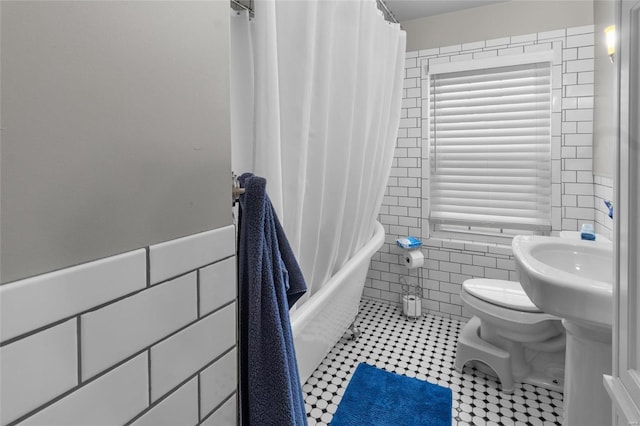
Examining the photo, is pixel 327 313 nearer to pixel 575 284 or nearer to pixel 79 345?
pixel 575 284

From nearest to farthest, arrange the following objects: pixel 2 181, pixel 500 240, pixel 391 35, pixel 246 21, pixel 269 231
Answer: pixel 2 181 < pixel 269 231 < pixel 246 21 < pixel 391 35 < pixel 500 240

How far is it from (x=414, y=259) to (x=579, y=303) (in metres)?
1.76

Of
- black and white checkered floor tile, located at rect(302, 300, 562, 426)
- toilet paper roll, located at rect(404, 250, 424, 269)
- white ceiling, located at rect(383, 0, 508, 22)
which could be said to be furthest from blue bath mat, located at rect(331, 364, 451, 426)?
white ceiling, located at rect(383, 0, 508, 22)

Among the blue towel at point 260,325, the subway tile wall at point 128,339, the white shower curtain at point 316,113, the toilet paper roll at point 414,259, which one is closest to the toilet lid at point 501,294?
the toilet paper roll at point 414,259

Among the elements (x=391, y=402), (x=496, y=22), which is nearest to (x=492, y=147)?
(x=496, y=22)

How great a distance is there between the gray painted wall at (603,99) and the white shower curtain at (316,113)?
1.23m

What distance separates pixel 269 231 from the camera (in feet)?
2.82

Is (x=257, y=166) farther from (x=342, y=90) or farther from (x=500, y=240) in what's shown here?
(x=500, y=240)

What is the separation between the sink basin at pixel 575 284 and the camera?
1.19 metres

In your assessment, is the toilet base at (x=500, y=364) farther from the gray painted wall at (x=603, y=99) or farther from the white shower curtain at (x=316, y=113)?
the gray painted wall at (x=603, y=99)

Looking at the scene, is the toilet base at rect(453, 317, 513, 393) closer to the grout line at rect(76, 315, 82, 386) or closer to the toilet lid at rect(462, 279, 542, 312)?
the toilet lid at rect(462, 279, 542, 312)

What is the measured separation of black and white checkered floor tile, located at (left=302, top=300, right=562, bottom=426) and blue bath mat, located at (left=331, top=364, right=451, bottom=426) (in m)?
0.06

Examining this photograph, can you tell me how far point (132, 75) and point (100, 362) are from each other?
39 cm

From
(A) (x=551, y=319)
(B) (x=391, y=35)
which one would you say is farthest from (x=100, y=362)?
(A) (x=551, y=319)
